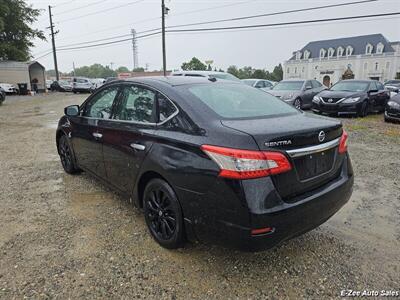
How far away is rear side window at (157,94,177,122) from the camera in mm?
2705

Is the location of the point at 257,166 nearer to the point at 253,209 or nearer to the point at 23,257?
the point at 253,209

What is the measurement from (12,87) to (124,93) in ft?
98.9

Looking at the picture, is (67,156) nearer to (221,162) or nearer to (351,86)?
(221,162)

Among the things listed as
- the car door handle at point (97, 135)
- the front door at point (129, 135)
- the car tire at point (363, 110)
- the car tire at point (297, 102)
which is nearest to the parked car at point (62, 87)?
the car tire at point (297, 102)

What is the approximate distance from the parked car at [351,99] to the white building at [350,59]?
5769 cm

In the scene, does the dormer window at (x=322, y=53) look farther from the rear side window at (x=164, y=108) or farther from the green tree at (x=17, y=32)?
the rear side window at (x=164, y=108)

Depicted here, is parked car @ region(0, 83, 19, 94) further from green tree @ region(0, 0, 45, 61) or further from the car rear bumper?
the car rear bumper

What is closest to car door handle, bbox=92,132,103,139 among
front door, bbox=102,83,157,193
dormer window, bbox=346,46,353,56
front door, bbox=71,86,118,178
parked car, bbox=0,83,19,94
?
front door, bbox=71,86,118,178

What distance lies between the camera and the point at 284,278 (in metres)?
2.49

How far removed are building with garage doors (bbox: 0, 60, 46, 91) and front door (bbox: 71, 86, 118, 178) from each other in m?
32.4

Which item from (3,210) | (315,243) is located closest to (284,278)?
(315,243)

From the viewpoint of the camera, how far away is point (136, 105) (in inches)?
125

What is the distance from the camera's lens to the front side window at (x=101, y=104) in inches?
141

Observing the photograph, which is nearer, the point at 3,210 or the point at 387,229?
the point at 387,229
